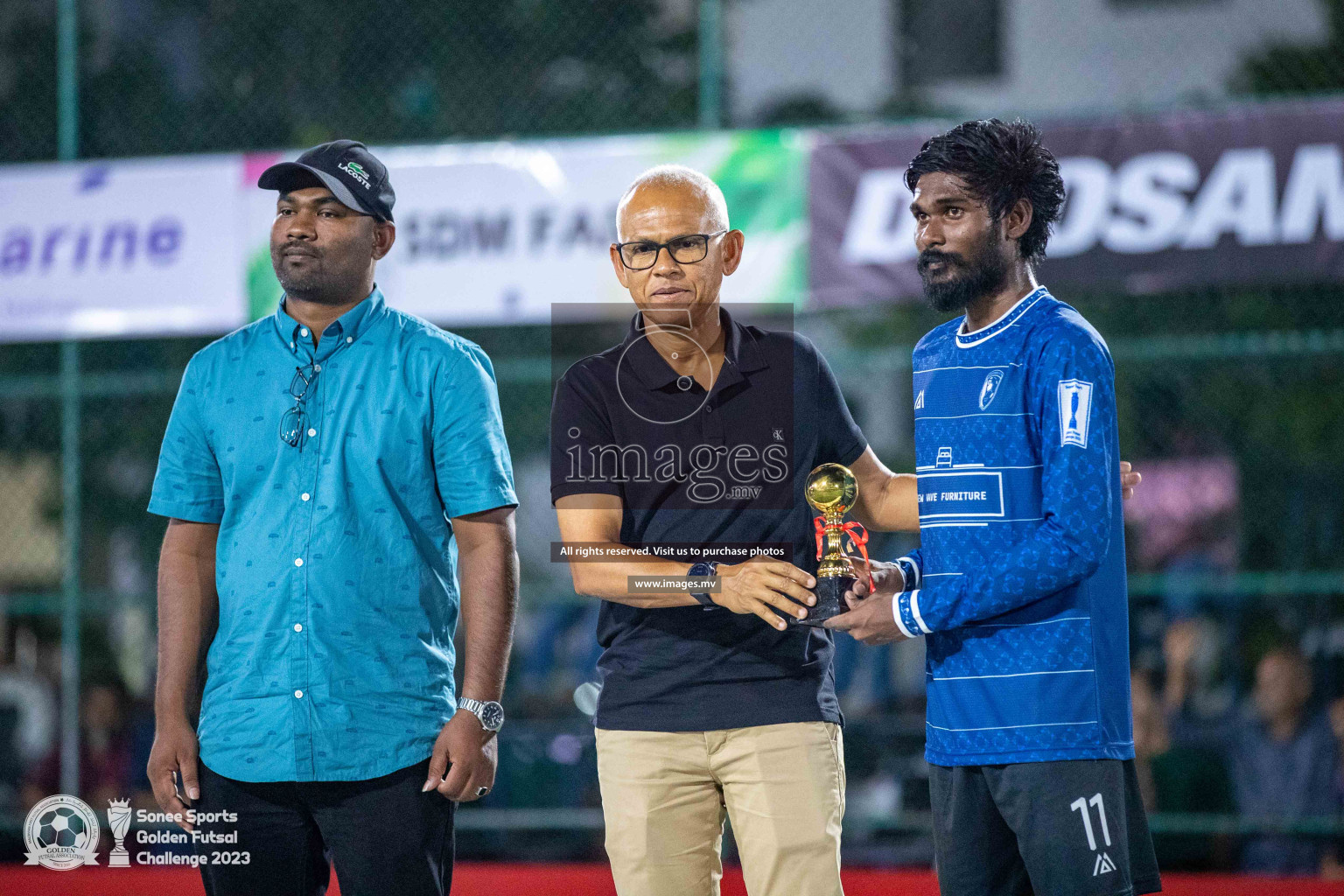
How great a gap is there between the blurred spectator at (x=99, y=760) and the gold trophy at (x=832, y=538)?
5.19 m

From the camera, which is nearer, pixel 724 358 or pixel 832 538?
pixel 832 538

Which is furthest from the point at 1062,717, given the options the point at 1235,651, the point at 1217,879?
the point at 1235,651

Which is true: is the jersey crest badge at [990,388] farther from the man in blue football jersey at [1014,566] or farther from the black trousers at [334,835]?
the black trousers at [334,835]

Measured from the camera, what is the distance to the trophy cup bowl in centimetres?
264

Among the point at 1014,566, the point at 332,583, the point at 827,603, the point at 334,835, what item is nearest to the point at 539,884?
the point at 334,835

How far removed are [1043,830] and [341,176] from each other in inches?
75.4

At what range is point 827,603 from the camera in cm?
264

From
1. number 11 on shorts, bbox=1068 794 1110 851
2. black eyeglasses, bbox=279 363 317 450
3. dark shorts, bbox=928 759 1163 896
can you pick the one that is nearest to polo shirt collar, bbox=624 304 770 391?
black eyeglasses, bbox=279 363 317 450

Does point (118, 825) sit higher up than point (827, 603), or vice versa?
point (827, 603)

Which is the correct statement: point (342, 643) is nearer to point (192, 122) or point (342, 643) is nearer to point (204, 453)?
point (204, 453)

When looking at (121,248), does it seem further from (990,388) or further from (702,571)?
(990,388)

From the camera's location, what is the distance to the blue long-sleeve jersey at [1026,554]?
2541 mm

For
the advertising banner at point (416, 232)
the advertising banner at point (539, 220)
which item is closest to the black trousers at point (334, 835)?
the advertising banner at point (416, 232)

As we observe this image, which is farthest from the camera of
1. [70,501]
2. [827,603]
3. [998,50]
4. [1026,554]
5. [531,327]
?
[998,50]
